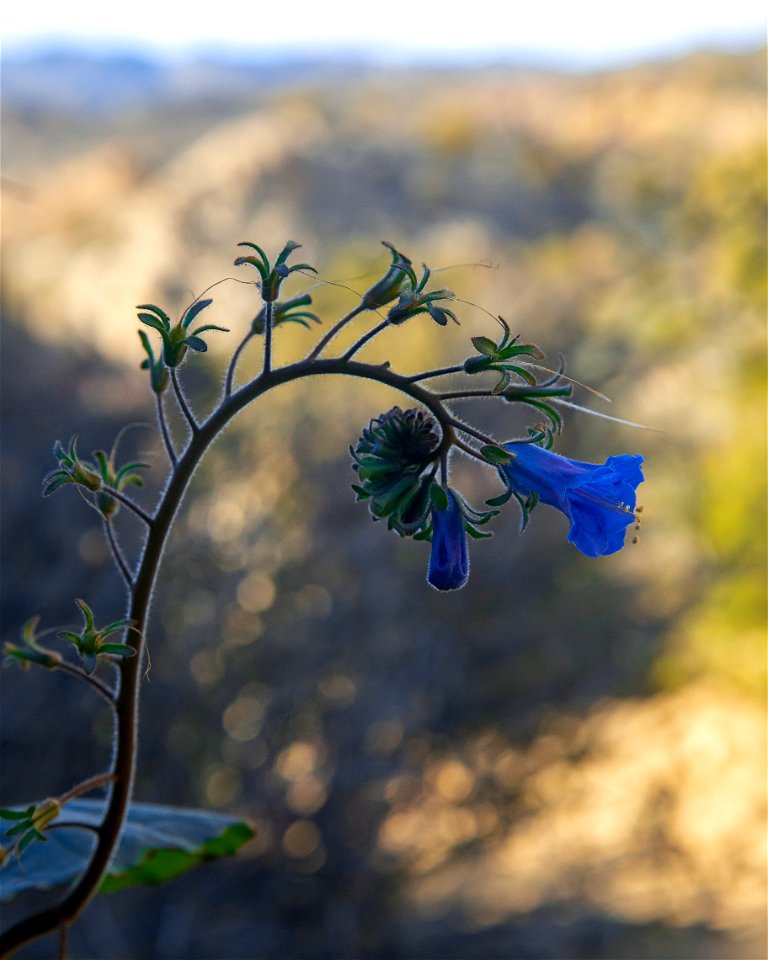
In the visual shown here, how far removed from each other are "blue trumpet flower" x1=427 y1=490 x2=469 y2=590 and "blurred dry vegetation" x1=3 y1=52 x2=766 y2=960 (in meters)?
3.81

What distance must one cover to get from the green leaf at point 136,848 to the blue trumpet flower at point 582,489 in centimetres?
93

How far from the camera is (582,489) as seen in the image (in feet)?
4.69

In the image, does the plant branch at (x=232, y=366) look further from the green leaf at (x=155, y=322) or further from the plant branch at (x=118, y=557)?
the plant branch at (x=118, y=557)

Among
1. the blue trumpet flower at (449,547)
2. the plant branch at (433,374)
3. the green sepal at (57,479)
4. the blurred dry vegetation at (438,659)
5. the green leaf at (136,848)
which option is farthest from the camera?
the blurred dry vegetation at (438,659)

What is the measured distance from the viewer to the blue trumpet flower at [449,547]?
144cm

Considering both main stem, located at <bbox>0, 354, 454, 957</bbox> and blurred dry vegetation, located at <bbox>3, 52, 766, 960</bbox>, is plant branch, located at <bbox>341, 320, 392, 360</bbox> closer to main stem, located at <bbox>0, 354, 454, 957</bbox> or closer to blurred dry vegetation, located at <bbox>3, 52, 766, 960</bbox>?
main stem, located at <bbox>0, 354, 454, 957</bbox>

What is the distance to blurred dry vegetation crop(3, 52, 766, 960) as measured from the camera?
5477mm

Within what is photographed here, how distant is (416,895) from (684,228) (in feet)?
38.1

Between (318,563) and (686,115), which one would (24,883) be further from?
(686,115)

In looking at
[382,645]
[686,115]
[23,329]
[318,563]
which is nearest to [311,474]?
[318,563]

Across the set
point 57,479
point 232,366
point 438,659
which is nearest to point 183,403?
point 232,366

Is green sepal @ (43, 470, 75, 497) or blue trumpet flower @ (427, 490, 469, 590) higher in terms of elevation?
blue trumpet flower @ (427, 490, 469, 590)

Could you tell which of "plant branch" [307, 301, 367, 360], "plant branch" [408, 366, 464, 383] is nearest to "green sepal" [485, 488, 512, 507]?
"plant branch" [408, 366, 464, 383]

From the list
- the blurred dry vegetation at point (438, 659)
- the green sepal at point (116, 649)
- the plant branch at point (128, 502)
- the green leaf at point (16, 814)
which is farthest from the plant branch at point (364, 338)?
the blurred dry vegetation at point (438, 659)
